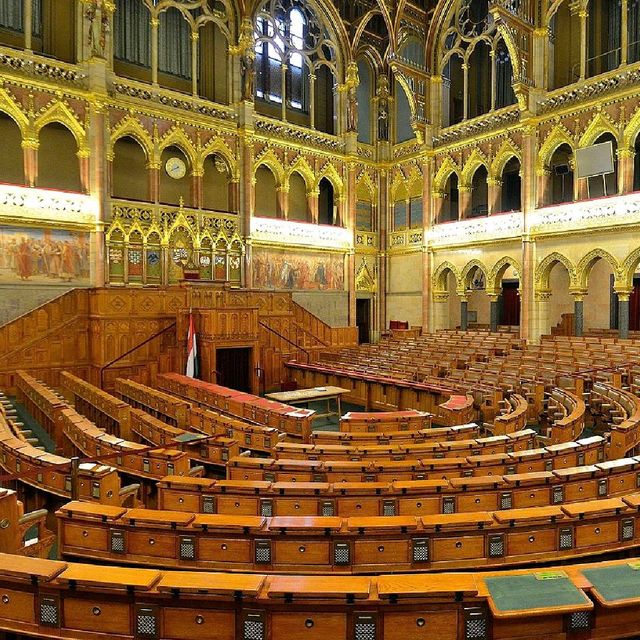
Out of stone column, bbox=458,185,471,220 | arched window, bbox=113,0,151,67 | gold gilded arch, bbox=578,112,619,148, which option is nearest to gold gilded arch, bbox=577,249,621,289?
gold gilded arch, bbox=578,112,619,148

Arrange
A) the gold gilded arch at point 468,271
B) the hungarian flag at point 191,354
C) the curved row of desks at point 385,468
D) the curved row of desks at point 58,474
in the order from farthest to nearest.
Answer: the gold gilded arch at point 468,271 < the hungarian flag at point 191,354 < the curved row of desks at point 385,468 < the curved row of desks at point 58,474

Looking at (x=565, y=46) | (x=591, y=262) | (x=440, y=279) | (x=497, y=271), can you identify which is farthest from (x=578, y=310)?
(x=565, y=46)

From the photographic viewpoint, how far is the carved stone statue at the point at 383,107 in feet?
73.6

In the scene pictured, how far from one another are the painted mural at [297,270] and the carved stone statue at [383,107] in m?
5.92

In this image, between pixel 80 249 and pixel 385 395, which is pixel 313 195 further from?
pixel 385 395

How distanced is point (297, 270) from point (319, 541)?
17.1 meters

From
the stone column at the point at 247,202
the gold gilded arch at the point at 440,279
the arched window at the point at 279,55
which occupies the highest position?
the arched window at the point at 279,55

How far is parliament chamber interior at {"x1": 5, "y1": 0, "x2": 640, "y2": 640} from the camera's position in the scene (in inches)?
109

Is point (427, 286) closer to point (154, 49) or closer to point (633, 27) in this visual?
point (633, 27)

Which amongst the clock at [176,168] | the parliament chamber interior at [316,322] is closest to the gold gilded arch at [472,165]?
the parliament chamber interior at [316,322]

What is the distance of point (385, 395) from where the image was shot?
473 inches

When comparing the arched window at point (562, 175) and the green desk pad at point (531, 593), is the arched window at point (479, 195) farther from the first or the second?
the green desk pad at point (531, 593)

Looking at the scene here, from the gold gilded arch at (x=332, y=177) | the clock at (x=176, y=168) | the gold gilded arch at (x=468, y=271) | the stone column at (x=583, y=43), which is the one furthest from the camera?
the gold gilded arch at (x=332, y=177)

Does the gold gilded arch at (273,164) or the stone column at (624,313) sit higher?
the gold gilded arch at (273,164)
